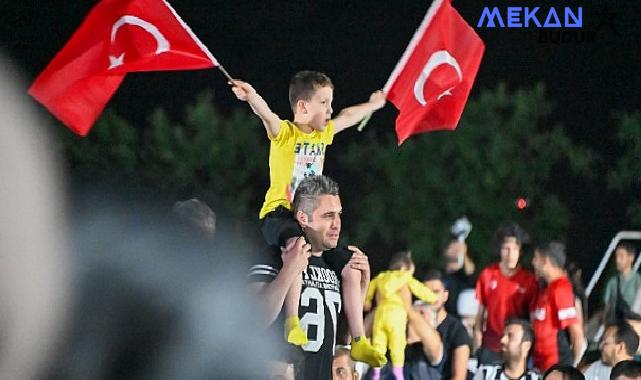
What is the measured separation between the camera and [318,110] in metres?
4.12

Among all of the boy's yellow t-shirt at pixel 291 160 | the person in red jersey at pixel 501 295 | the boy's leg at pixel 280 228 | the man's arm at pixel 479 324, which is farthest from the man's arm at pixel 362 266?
the man's arm at pixel 479 324

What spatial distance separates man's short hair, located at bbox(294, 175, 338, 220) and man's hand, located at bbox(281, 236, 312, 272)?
13 cm

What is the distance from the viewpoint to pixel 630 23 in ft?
19.4

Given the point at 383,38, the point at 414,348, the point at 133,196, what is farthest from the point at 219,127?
the point at 133,196

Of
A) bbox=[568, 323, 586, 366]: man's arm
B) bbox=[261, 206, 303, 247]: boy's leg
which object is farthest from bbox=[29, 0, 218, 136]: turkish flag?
bbox=[568, 323, 586, 366]: man's arm

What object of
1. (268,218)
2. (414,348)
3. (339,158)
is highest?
(339,158)

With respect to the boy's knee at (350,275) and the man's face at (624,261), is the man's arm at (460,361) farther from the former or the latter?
the man's face at (624,261)

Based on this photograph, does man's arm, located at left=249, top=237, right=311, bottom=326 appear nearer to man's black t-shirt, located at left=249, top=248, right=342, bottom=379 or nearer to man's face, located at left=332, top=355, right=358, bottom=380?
man's black t-shirt, located at left=249, top=248, right=342, bottom=379

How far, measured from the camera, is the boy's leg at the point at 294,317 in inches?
123

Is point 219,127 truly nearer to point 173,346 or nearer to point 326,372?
point 326,372

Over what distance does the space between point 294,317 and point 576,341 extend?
4.97ft

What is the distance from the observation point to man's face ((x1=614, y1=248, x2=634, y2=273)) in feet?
16.3

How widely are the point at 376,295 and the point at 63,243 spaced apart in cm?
305

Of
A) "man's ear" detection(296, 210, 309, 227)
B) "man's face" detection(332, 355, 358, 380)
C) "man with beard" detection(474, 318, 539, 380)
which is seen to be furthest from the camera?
"man with beard" detection(474, 318, 539, 380)
